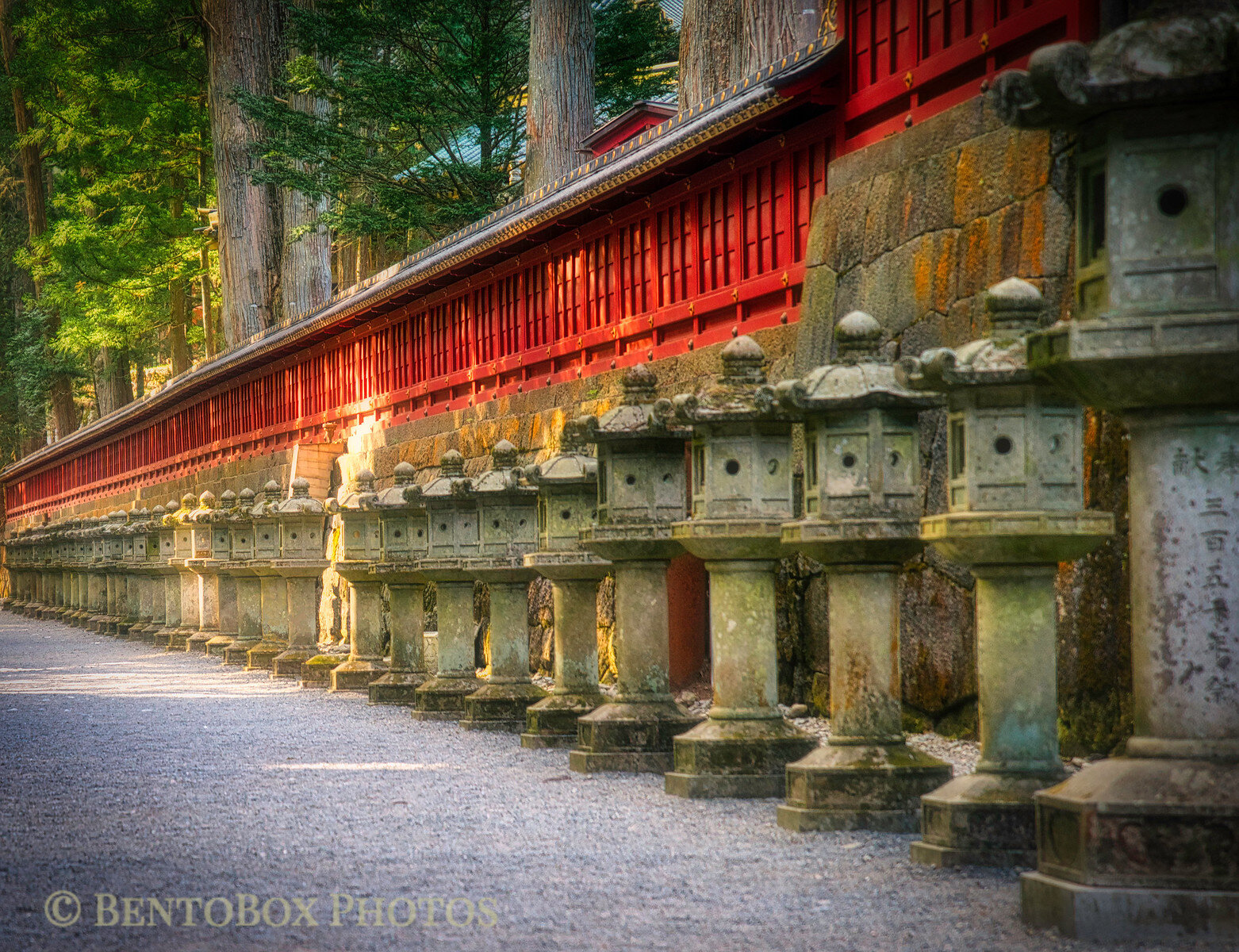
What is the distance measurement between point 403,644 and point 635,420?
5659 mm

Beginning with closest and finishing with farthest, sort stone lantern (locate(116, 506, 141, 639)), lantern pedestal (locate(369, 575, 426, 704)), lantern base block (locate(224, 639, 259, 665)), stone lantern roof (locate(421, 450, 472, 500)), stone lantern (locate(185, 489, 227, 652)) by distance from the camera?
stone lantern roof (locate(421, 450, 472, 500)), lantern pedestal (locate(369, 575, 426, 704)), lantern base block (locate(224, 639, 259, 665)), stone lantern (locate(185, 489, 227, 652)), stone lantern (locate(116, 506, 141, 639))

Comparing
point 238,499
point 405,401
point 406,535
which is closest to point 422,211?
point 405,401

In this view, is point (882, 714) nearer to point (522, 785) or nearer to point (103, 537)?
point (522, 785)

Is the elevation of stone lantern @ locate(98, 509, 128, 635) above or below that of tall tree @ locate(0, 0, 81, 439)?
below

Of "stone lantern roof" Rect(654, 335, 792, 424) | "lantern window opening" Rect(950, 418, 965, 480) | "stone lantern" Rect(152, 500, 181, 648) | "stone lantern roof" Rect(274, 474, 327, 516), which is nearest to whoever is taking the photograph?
"lantern window opening" Rect(950, 418, 965, 480)

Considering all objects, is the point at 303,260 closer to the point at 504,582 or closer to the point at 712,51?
the point at 712,51

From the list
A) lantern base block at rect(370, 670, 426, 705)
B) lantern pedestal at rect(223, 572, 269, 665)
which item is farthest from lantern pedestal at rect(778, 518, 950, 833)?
lantern pedestal at rect(223, 572, 269, 665)

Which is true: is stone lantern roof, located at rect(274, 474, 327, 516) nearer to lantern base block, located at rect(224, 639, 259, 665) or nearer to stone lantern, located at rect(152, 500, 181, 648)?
lantern base block, located at rect(224, 639, 259, 665)

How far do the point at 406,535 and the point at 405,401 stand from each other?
8.83 m

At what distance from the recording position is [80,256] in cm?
4022

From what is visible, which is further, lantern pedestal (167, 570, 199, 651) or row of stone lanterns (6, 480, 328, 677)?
lantern pedestal (167, 570, 199, 651)

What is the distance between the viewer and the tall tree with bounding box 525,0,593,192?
2094cm

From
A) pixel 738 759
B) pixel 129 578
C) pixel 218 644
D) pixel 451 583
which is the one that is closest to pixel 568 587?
pixel 451 583

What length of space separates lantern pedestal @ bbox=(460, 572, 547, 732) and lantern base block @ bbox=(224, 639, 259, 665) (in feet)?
27.4
